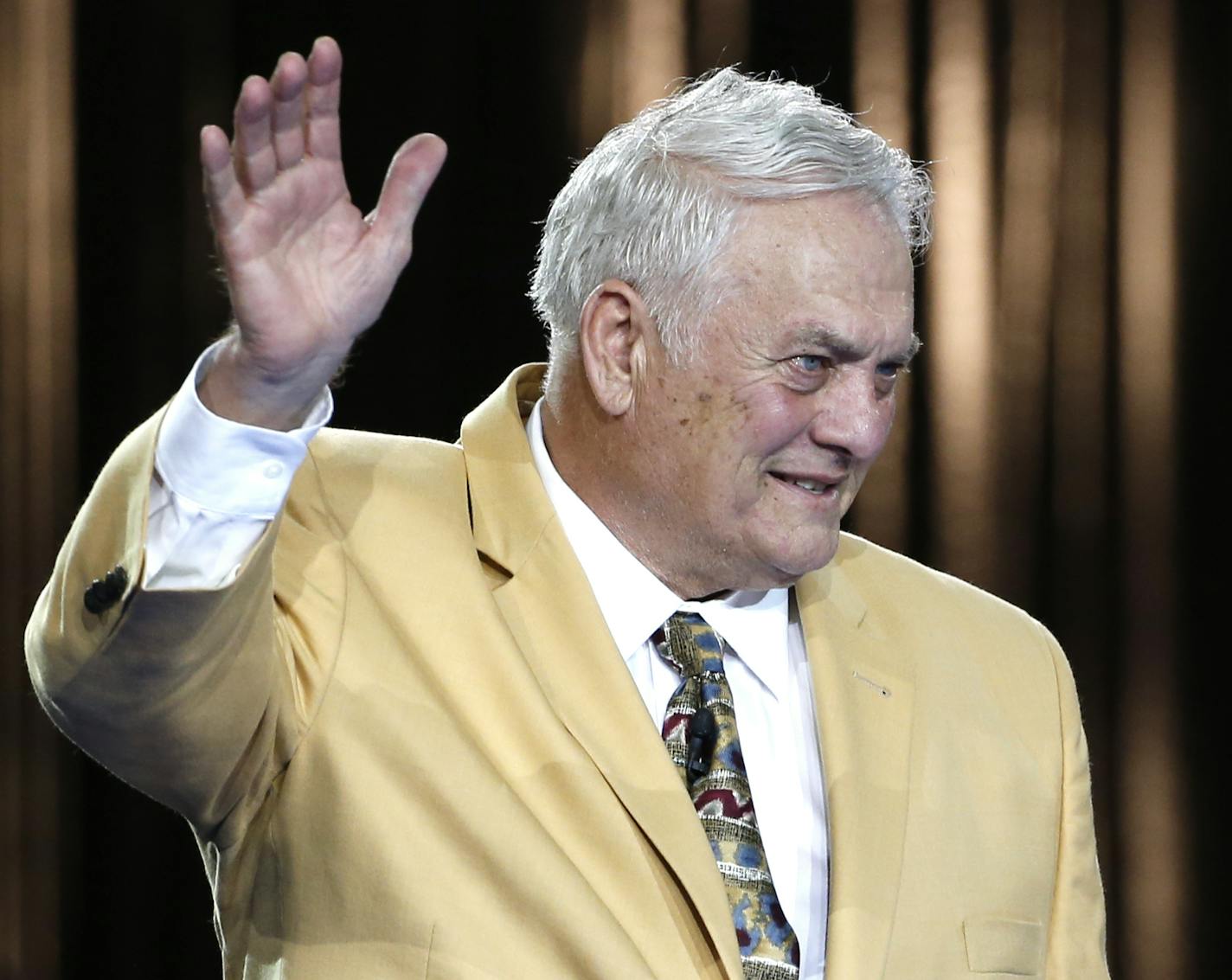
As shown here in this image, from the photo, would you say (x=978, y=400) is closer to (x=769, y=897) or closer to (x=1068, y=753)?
(x=1068, y=753)

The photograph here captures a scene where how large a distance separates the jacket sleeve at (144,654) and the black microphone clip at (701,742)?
0.41 meters

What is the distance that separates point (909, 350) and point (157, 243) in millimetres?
1312

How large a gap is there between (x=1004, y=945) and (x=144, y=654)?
0.88 m

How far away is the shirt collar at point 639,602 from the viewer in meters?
1.63

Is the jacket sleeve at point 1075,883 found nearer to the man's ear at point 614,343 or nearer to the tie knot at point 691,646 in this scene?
the tie knot at point 691,646

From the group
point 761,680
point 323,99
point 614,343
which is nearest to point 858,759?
point 761,680

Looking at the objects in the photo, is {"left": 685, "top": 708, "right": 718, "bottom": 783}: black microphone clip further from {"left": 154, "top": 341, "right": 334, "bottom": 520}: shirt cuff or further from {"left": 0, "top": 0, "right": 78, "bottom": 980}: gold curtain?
{"left": 0, "top": 0, "right": 78, "bottom": 980}: gold curtain

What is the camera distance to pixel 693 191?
5.38 feet

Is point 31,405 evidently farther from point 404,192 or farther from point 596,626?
point 404,192

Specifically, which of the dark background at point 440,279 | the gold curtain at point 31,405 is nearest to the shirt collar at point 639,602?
the dark background at point 440,279

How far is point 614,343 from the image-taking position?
5.53 feet

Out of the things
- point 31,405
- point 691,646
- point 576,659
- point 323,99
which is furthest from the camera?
point 31,405

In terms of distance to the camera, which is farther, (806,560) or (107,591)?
(806,560)

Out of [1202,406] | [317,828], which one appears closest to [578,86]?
[1202,406]
